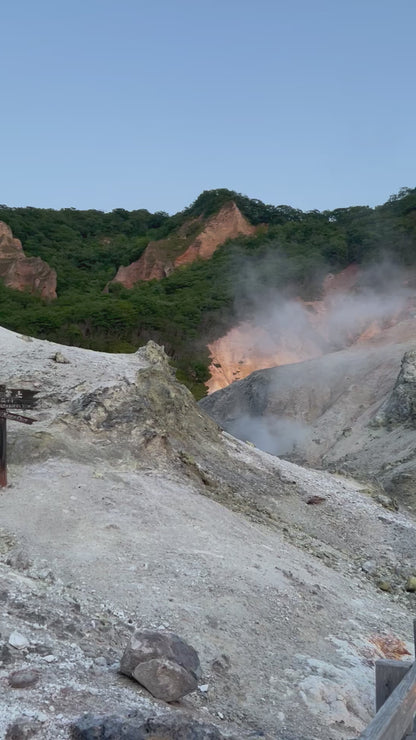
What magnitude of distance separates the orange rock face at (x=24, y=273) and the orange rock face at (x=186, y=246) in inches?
276

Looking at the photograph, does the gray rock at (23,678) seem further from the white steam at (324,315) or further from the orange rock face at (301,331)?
the orange rock face at (301,331)

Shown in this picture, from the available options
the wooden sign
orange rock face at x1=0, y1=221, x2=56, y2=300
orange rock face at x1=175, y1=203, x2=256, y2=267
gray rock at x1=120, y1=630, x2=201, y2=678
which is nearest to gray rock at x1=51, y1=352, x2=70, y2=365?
the wooden sign

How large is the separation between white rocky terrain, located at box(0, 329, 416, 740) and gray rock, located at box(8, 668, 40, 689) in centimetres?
4

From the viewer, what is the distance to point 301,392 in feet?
104

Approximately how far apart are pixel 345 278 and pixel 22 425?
125ft

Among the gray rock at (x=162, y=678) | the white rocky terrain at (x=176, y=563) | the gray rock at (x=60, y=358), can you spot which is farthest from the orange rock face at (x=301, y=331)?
the gray rock at (x=162, y=678)

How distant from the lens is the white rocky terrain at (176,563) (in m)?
5.46

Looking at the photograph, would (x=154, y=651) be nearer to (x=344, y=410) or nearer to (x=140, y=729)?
(x=140, y=729)

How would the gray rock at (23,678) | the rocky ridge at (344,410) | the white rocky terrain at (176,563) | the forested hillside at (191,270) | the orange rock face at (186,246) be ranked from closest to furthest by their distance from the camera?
the gray rock at (23,678) → the white rocky terrain at (176,563) → the rocky ridge at (344,410) → the forested hillside at (191,270) → the orange rock face at (186,246)

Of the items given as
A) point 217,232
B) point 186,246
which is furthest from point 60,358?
point 217,232

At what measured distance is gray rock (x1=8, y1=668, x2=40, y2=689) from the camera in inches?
183

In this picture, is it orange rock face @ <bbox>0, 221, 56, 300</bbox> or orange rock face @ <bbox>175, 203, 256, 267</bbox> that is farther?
orange rock face @ <bbox>175, 203, 256, 267</bbox>

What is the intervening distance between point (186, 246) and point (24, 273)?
14414 millimetres

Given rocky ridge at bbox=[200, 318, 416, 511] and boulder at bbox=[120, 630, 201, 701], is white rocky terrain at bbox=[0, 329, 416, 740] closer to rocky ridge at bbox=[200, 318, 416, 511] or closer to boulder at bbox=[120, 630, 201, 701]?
boulder at bbox=[120, 630, 201, 701]
